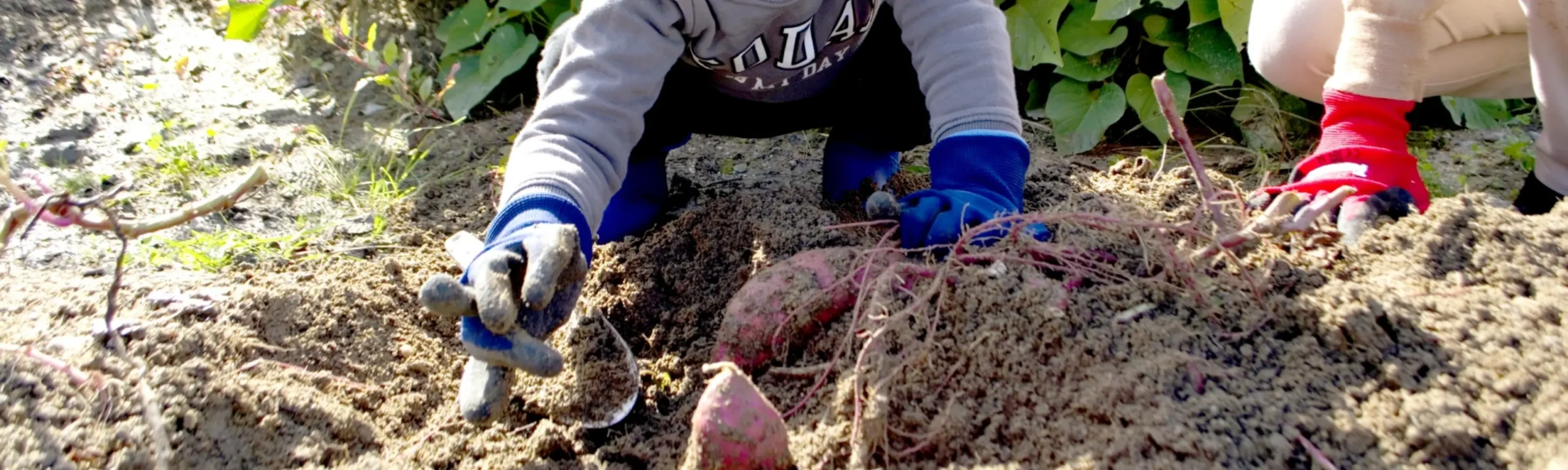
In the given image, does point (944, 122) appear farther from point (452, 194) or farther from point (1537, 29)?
point (452, 194)

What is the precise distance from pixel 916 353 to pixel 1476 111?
1984 mm

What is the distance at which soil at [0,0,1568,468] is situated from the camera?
0.98 meters

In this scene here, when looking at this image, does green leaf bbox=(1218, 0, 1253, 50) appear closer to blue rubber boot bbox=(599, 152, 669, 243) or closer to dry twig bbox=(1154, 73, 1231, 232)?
dry twig bbox=(1154, 73, 1231, 232)

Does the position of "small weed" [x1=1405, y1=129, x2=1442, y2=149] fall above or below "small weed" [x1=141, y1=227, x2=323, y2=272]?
below

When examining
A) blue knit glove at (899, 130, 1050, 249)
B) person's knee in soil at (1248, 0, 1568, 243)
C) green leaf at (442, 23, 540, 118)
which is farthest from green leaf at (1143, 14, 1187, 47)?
green leaf at (442, 23, 540, 118)

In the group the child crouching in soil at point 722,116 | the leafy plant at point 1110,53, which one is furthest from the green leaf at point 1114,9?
the child crouching in soil at point 722,116

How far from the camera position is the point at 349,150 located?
2.39 meters

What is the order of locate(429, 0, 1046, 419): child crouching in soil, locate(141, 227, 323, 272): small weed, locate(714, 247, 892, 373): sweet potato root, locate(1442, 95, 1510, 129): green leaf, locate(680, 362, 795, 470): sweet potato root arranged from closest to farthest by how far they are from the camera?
locate(680, 362, 795, 470): sweet potato root, locate(429, 0, 1046, 419): child crouching in soil, locate(714, 247, 892, 373): sweet potato root, locate(141, 227, 323, 272): small weed, locate(1442, 95, 1510, 129): green leaf

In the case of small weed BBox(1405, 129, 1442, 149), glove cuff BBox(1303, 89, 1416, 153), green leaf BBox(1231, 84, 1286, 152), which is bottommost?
small weed BBox(1405, 129, 1442, 149)

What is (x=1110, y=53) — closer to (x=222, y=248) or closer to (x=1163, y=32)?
(x=1163, y=32)

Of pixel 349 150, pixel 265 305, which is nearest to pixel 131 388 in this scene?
pixel 265 305

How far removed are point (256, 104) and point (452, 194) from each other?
861mm

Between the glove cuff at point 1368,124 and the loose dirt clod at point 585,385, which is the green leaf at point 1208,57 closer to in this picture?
the glove cuff at point 1368,124

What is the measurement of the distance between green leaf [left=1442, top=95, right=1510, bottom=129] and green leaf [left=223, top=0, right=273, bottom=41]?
311cm
